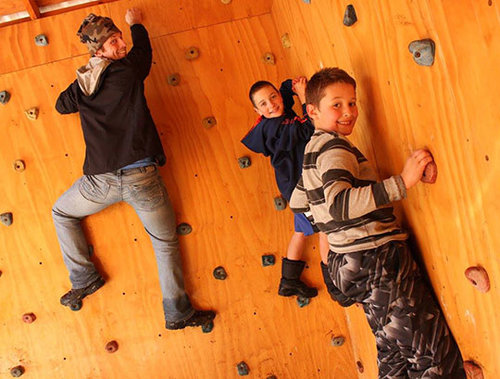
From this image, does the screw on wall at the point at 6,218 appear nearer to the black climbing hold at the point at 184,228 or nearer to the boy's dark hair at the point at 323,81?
the black climbing hold at the point at 184,228

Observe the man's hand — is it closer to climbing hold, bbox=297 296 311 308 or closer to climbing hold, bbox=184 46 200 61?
climbing hold, bbox=184 46 200 61

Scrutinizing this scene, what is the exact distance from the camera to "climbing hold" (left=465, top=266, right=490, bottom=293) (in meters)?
1.06

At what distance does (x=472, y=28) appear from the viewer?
88cm

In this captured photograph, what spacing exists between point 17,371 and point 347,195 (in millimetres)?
2000

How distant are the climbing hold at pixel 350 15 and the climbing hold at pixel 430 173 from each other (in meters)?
0.50

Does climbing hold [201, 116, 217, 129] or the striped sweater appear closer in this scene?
the striped sweater

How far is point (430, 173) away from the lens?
1.18 metres

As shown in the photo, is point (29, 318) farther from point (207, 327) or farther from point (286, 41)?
point (286, 41)

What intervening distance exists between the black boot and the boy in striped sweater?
Answer: 31.5 inches

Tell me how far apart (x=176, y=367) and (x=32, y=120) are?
55.3 inches

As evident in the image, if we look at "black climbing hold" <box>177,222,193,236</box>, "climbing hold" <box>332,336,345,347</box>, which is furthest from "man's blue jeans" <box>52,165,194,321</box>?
"climbing hold" <box>332,336,345,347</box>

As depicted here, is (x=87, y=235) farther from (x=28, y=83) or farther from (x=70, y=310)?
(x=28, y=83)

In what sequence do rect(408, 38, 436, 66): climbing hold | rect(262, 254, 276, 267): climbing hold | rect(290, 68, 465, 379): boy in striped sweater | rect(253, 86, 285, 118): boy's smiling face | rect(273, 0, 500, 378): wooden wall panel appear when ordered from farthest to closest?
rect(262, 254, 276, 267): climbing hold < rect(253, 86, 285, 118): boy's smiling face < rect(290, 68, 465, 379): boy in striped sweater < rect(408, 38, 436, 66): climbing hold < rect(273, 0, 500, 378): wooden wall panel

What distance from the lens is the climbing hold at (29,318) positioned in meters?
2.37
